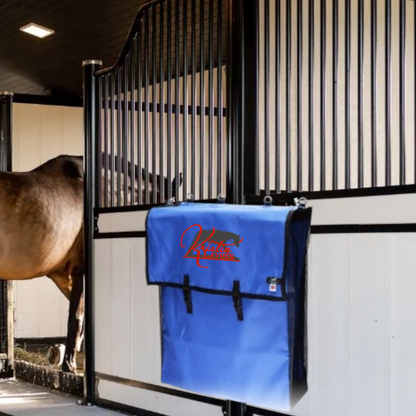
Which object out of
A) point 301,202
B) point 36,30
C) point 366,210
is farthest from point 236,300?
point 36,30

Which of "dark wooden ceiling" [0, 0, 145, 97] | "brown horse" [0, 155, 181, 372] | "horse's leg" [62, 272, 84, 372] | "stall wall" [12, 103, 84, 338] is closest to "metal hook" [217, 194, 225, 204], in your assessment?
"brown horse" [0, 155, 181, 372]

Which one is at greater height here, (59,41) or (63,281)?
(59,41)

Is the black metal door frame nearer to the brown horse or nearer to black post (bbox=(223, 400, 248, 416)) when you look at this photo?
black post (bbox=(223, 400, 248, 416))

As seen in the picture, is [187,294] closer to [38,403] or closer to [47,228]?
[38,403]

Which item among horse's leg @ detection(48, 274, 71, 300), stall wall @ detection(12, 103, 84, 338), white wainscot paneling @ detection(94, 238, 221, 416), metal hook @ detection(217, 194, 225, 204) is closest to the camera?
metal hook @ detection(217, 194, 225, 204)

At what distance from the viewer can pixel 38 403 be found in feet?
10.3

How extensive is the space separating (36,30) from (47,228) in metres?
1.93

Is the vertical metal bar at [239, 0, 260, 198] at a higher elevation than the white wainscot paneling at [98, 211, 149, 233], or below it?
higher

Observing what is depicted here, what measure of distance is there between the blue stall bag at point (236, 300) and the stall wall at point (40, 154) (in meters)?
3.45

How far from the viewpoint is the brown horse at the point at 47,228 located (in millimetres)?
3650

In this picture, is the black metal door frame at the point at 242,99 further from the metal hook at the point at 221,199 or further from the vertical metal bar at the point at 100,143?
the vertical metal bar at the point at 100,143

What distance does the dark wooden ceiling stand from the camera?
462 centimetres

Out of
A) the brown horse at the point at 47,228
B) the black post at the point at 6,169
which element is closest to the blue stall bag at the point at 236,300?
the brown horse at the point at 47,228

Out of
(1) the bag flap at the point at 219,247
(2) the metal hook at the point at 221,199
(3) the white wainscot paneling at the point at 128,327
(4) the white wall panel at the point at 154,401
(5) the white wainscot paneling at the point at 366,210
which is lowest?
(4) the white wall panel at the point at 154,401
